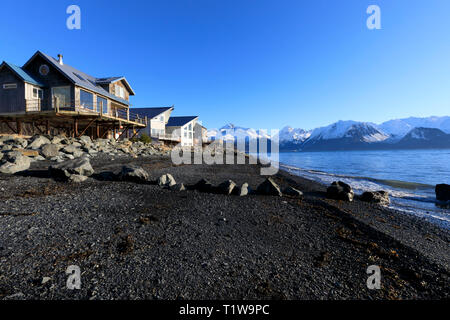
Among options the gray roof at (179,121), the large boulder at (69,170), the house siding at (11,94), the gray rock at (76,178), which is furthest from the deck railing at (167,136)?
the gray rock at (76,178)

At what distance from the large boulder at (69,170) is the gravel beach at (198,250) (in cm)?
155

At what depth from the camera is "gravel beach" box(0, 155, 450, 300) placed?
9.34 ft

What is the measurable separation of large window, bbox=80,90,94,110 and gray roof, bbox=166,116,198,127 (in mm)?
26694

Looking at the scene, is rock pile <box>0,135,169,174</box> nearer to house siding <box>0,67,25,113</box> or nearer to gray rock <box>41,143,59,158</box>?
gray rock <box>41,143,59,158</box>

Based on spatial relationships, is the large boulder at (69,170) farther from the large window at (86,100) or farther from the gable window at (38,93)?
the gable window at (38,93)

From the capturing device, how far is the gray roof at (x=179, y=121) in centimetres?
5068

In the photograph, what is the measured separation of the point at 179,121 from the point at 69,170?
45.6m

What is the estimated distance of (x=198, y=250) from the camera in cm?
387

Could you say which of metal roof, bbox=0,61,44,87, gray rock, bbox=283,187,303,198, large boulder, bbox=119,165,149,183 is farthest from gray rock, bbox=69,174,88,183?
metal roof, bbox=0,61,44,87

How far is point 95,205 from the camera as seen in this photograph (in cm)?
595

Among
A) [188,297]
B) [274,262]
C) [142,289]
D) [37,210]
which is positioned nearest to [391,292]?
[274,262]

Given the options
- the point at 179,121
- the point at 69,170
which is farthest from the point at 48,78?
the point at 179,121
